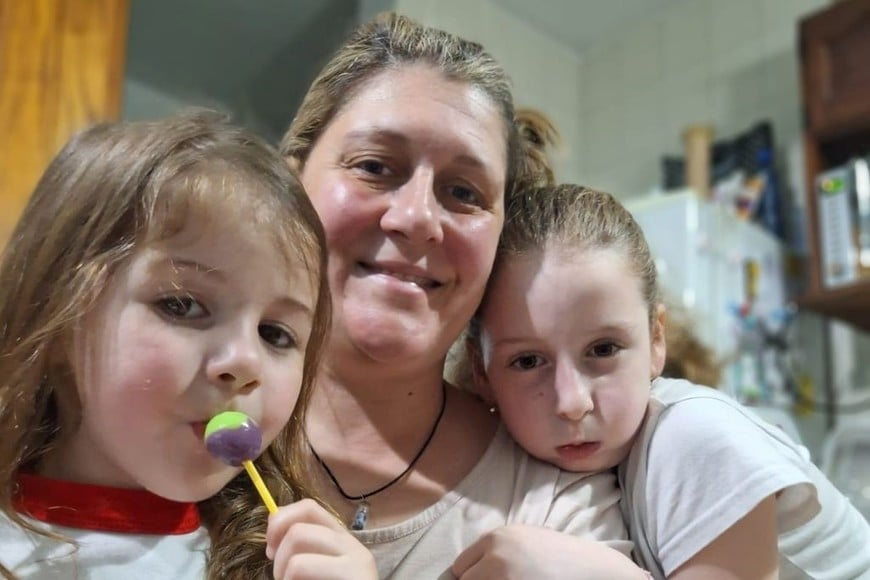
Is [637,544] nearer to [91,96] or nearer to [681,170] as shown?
[91,96]

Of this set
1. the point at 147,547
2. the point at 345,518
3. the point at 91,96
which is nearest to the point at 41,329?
the point at 147,547

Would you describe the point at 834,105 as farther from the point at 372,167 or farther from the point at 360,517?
the point at 360,517

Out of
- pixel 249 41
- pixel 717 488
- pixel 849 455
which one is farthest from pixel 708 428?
pixel 249 41

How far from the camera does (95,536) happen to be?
68 centimetres

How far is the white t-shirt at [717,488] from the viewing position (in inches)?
31.2

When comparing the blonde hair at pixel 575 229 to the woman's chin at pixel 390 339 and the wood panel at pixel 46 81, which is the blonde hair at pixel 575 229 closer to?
the woman's chin at pixel 390 339

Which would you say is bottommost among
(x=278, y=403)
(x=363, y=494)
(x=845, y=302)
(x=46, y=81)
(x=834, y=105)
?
(x=363, y=494)

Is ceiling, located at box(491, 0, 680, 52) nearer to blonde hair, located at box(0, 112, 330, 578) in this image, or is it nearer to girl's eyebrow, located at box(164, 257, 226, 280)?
blonde hair, located at box(0, 112, 330, 578)

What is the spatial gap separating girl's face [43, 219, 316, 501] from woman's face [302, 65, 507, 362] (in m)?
0.25

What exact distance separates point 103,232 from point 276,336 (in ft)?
0.51

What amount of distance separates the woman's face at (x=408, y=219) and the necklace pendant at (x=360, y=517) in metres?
0.16

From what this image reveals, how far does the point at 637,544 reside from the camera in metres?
0.87

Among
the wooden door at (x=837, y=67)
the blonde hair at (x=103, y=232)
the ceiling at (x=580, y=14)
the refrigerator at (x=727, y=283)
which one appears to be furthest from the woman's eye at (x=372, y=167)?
the ceiling at (x=580, y=14)

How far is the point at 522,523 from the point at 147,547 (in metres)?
0.37
